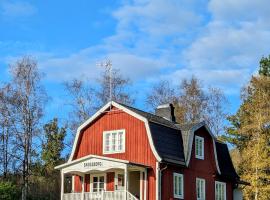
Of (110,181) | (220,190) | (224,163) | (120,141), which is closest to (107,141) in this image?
(120,141)

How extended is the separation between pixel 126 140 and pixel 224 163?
27.5 ft

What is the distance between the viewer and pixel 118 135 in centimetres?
3481

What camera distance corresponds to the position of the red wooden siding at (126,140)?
32875 millimetres

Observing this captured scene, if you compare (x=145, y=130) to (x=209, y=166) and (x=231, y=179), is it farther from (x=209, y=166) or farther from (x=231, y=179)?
(x=231, y=179)

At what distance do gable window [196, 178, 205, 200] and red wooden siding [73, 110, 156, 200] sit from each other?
4.39m

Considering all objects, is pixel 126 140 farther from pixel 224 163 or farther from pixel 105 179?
pixel 224 163

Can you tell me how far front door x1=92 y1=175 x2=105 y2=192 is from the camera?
34.4 m

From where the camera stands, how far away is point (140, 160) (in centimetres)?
3328

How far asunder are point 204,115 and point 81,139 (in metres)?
22.4

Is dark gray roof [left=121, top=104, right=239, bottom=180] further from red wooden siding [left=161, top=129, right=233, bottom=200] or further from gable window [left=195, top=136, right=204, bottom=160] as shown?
gable window [left=195, top=136, right=204, bottom=160]

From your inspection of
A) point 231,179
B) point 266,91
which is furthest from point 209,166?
point 266,91

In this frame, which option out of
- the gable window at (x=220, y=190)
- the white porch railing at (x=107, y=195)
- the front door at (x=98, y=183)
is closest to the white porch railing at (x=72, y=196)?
the white porch railing at (x=107, y=195)

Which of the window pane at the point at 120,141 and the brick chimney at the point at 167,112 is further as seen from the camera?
the brick chimney at the point at 167,112

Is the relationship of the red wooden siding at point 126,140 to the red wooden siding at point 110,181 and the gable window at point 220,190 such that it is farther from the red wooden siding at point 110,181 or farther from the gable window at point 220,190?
the gable window at point 220,190
